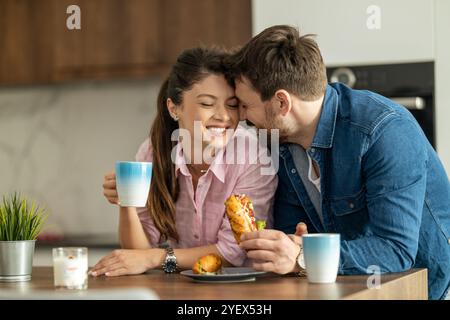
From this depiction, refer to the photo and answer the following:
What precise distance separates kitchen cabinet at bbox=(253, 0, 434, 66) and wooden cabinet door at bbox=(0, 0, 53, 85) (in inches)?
49.6

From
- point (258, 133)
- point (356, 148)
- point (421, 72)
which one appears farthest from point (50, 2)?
point (356, 148)

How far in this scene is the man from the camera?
4.99 ft

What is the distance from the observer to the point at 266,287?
1.32 metres

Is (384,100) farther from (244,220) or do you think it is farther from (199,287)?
(199,287)

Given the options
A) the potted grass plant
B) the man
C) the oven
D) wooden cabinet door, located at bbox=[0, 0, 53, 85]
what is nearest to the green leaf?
the potted grass plant

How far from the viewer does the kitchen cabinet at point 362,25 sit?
2.72 m

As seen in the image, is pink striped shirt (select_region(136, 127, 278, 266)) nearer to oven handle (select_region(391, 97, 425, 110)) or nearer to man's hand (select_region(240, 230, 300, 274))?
man's hand (select_region(240, 230, 300, 274))

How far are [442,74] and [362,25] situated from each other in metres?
0.35

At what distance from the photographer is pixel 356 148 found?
1.63m

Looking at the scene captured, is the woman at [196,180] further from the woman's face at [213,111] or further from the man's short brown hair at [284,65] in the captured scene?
the man's short brown hair at [284,65]

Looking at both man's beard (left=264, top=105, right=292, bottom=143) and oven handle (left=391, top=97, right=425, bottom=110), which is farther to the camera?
oven handle (left=391, top=97, right=425, bottom=110)

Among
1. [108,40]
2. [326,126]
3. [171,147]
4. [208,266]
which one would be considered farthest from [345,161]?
[108,40]

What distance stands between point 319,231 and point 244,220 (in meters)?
0.36

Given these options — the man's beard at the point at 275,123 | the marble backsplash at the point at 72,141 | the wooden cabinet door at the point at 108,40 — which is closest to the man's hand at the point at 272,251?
the man's beard at the point at 275,123
